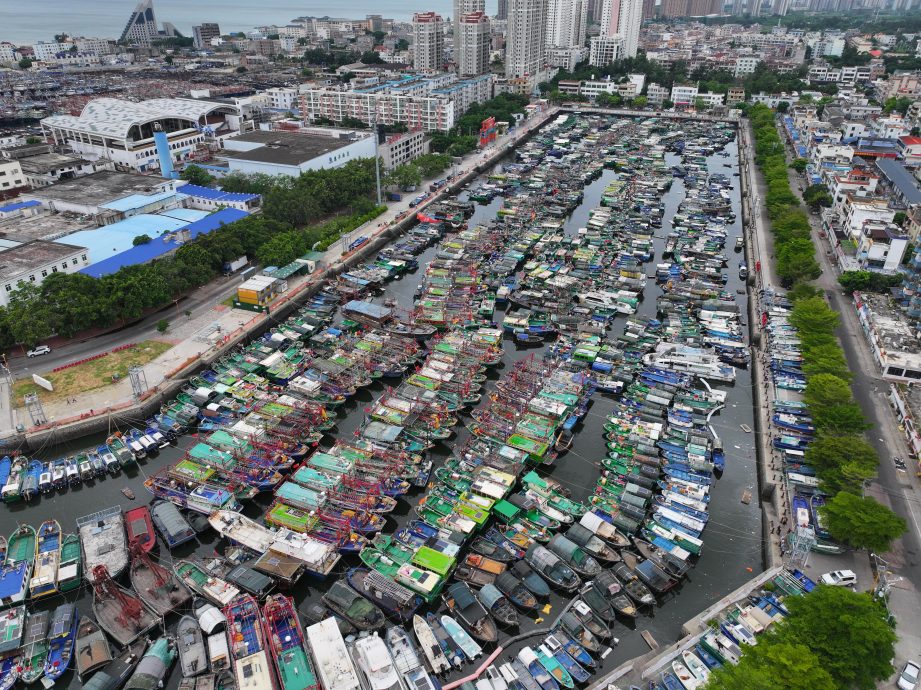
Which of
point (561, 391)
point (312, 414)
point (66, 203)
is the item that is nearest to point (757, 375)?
point (561, 391)

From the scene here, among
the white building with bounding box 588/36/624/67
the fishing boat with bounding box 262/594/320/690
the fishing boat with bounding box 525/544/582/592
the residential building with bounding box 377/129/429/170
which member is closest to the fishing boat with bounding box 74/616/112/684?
the fishing boat with bounding box 262/594/320/690

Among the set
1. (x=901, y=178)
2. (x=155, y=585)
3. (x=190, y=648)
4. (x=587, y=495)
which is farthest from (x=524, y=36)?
(x=190, y=648)

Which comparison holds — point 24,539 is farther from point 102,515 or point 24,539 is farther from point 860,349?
point 860,349

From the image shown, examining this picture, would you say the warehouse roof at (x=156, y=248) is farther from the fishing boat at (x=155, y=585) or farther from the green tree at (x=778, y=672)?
the green tree at (x=778, y=672)

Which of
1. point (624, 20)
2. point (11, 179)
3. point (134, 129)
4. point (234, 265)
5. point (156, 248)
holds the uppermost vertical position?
point (624, 20)

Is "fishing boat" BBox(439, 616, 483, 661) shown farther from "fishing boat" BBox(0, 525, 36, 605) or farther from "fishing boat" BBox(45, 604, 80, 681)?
"fishing boat" BBox(0, 525, 36, 605)

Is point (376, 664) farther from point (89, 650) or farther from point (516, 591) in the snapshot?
point (89, 650)
